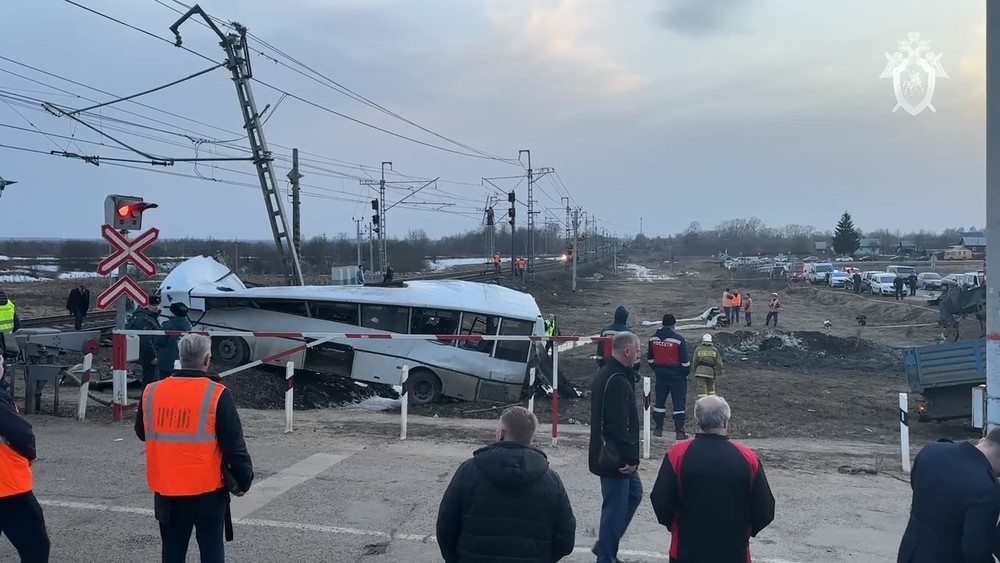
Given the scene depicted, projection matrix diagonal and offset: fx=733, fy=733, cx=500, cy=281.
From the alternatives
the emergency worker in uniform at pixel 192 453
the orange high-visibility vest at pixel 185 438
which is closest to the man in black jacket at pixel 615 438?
the emergency worker in uniform at pixel 192 453

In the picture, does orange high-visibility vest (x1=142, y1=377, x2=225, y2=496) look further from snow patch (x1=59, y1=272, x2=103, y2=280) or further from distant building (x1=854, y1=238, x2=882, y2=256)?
distant building (x1=854, y1=238, x2=882, y2=256)

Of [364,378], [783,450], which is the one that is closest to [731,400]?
[783,450]

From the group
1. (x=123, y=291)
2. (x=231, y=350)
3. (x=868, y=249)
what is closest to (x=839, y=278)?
(x=231, y=350)

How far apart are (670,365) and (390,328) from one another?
608 centimetres

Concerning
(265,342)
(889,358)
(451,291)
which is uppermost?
(451,291)

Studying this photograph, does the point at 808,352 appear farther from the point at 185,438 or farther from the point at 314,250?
the point at 314,250

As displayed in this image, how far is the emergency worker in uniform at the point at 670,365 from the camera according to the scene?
10.9 metres

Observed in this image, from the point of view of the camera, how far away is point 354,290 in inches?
603

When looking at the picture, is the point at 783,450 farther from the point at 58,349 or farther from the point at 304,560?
the point at 58,349

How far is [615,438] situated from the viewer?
198 inches

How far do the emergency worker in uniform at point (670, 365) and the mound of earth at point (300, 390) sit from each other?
22.0 ft

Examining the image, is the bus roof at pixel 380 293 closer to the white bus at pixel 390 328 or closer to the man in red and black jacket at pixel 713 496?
the white bus at pixel 390 328

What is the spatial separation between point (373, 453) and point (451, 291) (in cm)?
727

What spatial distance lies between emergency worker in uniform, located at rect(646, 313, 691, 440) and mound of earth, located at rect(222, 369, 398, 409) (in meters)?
6.72
